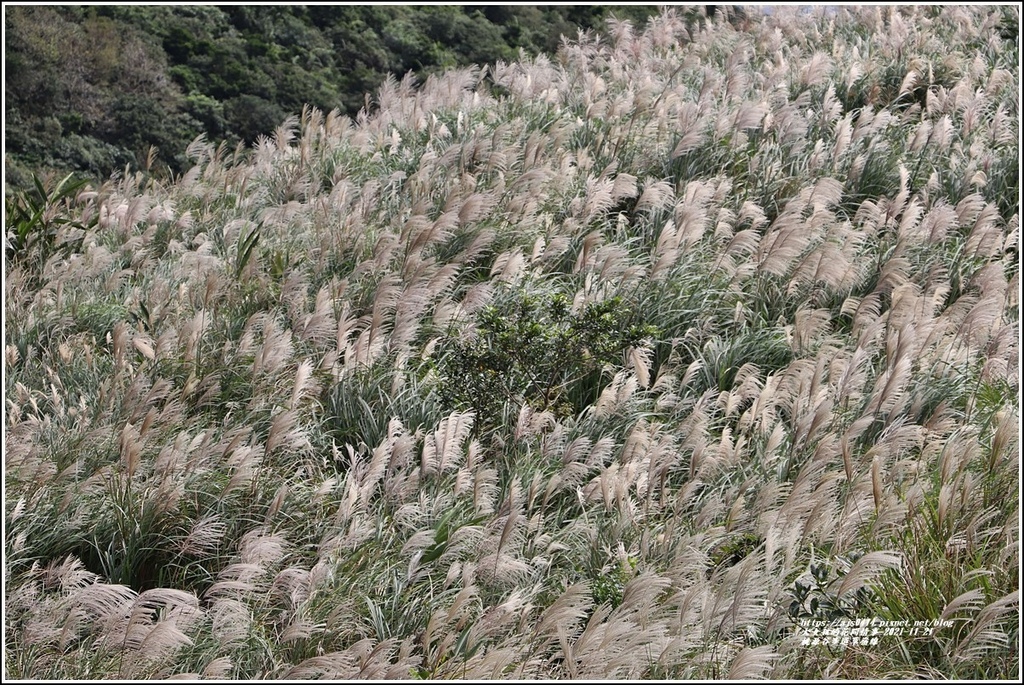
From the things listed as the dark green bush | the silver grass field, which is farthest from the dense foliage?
the dark green bush

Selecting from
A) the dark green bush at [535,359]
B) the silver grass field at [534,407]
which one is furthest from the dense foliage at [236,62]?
the dark green bush at [535,359]

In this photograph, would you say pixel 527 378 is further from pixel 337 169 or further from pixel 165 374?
pixel 337 169

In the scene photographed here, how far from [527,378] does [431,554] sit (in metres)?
1.54

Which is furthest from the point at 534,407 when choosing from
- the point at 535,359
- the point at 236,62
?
the point at 236,62

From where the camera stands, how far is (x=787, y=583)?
3.43 m

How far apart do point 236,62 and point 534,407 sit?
800 centimetres

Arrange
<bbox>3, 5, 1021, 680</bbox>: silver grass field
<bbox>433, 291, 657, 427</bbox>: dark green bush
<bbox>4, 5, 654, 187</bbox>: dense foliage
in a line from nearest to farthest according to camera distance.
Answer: <bbox>3, 5, 1021, 680</bbox>: silver grass field
<bbox>433, 291, 657, 427</bbox>: dark green bush
<bbox>4, 5, 654, 187</bbox>: dense foliage

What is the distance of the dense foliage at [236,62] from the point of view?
10641 millimetres

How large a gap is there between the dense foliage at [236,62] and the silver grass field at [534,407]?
218cm

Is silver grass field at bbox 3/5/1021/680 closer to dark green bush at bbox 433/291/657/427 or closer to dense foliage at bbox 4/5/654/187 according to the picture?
dark green bush at bbox 433/291/657/427

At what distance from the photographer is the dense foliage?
1064 cm

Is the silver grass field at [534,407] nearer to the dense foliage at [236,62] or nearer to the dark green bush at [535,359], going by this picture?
the dark green bush at [535,359]

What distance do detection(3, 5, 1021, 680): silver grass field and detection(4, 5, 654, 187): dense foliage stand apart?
218 cm

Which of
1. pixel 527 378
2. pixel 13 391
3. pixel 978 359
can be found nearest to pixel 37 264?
pixel 13 391
